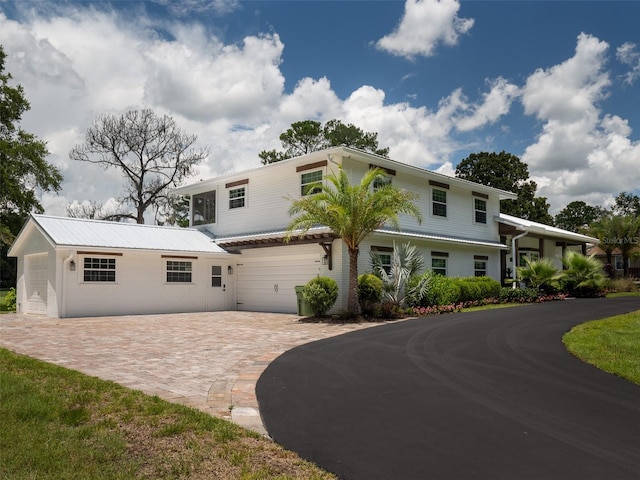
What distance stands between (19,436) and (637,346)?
32.9 ft

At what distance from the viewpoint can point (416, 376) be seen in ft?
24.4

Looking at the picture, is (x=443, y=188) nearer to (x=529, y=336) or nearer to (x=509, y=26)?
(x=509, y=26)

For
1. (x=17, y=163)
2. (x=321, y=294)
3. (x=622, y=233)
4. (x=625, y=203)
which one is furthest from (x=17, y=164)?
(x=625, y=203)

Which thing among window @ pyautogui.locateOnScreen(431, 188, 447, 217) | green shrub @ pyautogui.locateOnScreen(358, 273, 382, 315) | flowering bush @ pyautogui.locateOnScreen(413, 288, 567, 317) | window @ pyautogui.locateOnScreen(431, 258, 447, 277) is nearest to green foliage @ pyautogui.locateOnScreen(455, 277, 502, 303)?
flowering bush @ pyautogui.locateOnScreen(413, 288, 567, 317)

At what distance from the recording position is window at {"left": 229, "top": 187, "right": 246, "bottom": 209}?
23531 mm

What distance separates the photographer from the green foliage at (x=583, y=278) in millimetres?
24250

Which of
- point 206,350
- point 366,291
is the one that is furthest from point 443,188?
point 206,350

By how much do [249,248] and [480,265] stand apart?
12.1m

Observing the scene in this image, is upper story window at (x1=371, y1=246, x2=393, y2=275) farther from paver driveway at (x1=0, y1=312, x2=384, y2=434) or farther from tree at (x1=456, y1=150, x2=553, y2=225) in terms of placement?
tree at (x1=456, y1=150, x2=553, y2=225)

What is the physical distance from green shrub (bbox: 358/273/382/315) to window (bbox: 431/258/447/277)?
5904 millimetres

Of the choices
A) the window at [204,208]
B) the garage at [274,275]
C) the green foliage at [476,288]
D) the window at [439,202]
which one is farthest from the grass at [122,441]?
the window at [204,208]

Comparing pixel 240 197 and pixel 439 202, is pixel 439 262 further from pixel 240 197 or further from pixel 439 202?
pixel 240 197

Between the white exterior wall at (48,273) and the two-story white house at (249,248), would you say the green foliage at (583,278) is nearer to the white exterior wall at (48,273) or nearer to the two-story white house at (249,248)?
the two-story white house at (249,248)

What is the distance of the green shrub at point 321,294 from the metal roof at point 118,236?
6.92 m
